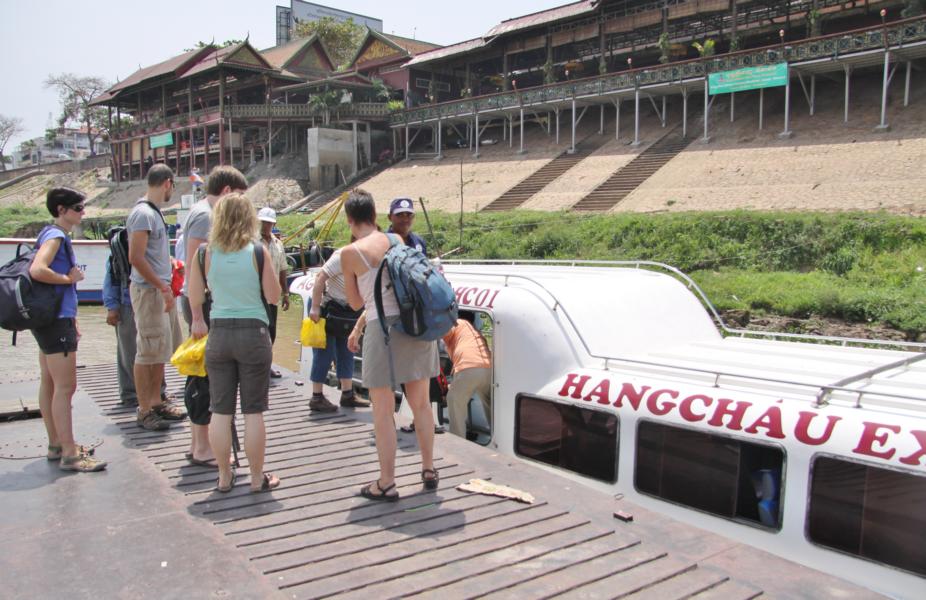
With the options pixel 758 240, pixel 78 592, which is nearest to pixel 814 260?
pixel 758 240

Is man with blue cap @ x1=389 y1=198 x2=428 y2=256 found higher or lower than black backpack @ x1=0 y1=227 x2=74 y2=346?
higher

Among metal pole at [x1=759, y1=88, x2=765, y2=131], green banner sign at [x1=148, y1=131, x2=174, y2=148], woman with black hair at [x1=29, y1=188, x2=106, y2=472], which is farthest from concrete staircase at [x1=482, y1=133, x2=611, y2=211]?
green banner sign at [x1=148, y1=131, x2=174, y2=148]

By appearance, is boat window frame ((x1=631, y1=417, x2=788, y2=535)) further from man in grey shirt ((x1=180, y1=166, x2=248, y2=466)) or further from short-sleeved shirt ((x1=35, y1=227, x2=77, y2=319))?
short-sleeved shirt ((x1=35, y1=227, x2=77, y2=319))

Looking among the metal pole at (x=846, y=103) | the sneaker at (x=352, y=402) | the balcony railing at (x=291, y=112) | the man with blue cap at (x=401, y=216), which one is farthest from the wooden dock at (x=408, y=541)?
the balcony railing at (x=291, y=112)

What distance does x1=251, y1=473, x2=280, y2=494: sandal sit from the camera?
439 cm

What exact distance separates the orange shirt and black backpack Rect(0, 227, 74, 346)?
2.80 metres

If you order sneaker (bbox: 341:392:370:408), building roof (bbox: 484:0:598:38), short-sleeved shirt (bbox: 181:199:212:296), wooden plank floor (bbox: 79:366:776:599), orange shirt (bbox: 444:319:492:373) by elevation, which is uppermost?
building roof (bbox: 484:0:598:38)

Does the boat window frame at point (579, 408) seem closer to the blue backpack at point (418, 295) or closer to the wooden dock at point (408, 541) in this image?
the wooden dock at point (408, 541)

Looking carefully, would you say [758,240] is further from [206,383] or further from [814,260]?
[206,383]

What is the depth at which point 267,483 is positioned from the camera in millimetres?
4465

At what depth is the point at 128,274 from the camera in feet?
19.4

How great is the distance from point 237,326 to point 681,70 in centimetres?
3498

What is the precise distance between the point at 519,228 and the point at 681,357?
19932 mm

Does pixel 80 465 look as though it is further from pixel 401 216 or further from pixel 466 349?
pixel 466 349
